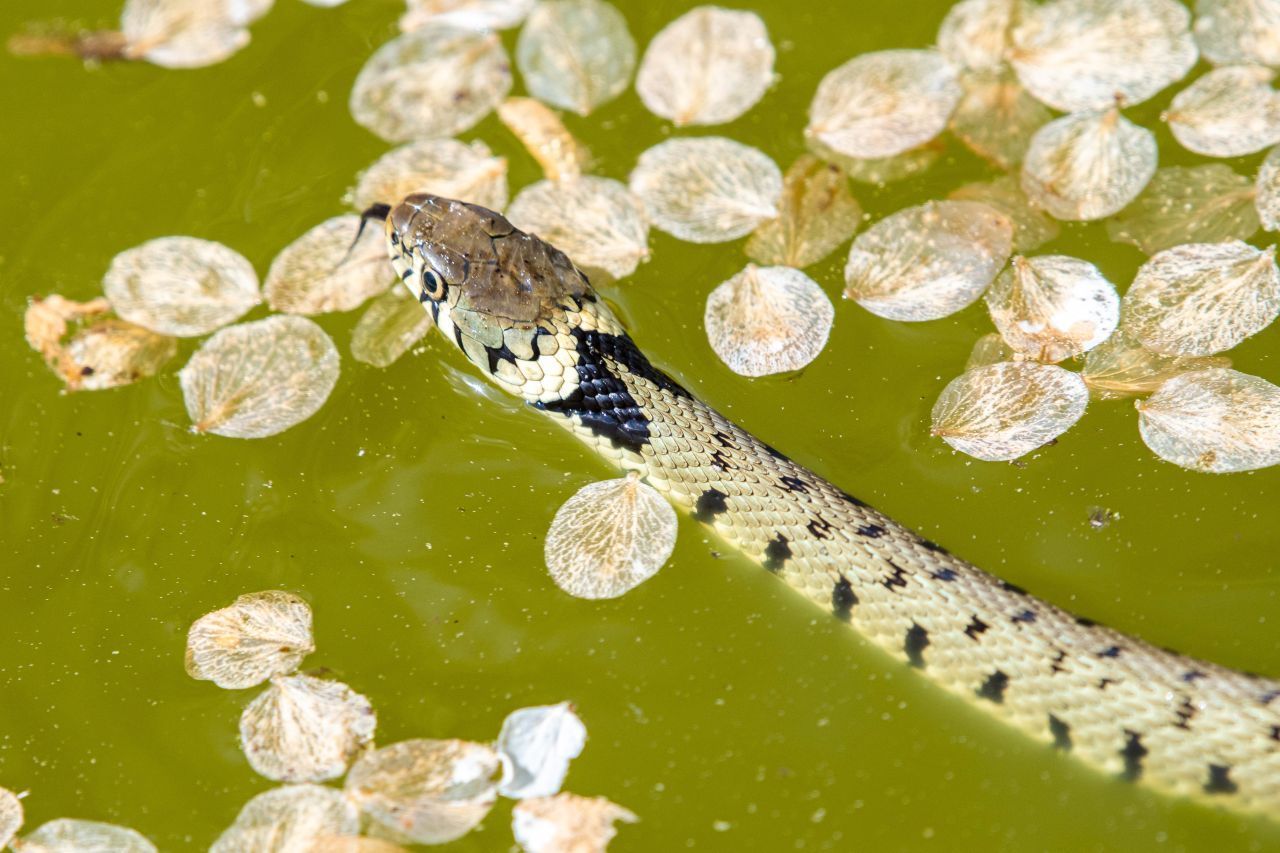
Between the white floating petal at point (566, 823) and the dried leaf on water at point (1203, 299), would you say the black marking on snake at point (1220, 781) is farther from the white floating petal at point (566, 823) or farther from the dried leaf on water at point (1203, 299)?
the white floating petal at point (566, 823)

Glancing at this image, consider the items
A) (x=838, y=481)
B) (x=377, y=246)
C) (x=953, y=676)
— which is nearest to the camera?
(x=953, y=676)

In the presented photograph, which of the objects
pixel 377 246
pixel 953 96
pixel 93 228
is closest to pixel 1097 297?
pixel 953 96

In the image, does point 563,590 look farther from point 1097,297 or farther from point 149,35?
point 149,35

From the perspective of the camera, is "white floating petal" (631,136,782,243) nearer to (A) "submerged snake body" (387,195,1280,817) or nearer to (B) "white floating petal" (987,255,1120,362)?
(A) "submerged snake body" (387,195,1280,817)

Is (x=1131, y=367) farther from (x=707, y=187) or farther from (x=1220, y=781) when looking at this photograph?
(x=707, y=187)

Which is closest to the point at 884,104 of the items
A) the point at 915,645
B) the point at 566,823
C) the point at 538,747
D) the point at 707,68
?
the point at 707,68

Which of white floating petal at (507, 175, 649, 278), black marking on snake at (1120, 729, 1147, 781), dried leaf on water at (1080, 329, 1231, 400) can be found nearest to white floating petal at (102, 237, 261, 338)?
white floating petal at (507, 175, 649, 278)
